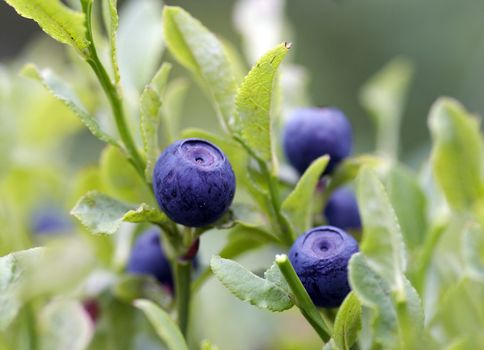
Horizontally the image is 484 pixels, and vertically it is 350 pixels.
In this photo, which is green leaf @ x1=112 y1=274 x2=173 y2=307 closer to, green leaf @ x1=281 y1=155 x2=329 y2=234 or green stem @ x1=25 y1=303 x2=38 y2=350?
green stem @ x1=25 y1=303 x2=38 y2=350

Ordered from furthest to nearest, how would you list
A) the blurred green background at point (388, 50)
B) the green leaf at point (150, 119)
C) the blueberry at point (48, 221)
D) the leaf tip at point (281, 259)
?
the blurred green background at point (388, 50) → the blueberry at point (48, 221) → the green leaf at point (150, 119) → the leaf tip at point (281, 259)

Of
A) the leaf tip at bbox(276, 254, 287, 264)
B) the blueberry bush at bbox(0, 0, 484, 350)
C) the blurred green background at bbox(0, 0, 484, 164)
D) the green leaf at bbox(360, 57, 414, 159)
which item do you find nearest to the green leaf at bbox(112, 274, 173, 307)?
the blueberry bush at bbox(0, 0, 484, 350)

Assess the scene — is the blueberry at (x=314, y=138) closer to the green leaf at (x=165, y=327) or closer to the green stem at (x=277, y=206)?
the green stem at (x=277, y=206)

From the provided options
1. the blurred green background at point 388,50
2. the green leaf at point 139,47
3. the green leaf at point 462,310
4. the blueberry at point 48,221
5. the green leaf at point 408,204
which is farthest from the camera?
the blurred green background at point 388,50

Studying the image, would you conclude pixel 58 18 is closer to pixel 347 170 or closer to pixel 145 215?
pixel 145 215

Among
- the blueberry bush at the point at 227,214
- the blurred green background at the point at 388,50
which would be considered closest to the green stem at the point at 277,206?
the blueberry bush at the point at 227,214

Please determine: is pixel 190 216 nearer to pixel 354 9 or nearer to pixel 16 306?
pixel 16 306

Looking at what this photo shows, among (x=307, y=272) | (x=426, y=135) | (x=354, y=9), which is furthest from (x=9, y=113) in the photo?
(x=354, y=9)
